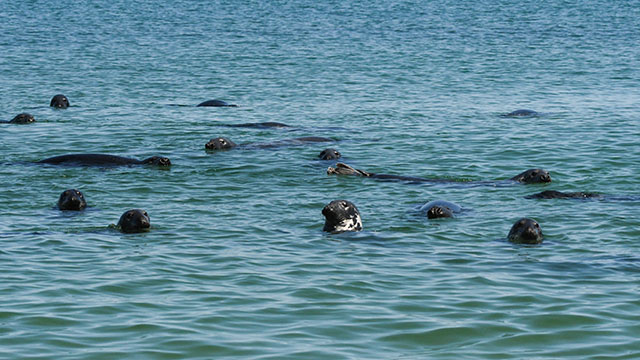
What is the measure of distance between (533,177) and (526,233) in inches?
195

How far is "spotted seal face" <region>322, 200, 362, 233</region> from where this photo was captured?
14.9 metres

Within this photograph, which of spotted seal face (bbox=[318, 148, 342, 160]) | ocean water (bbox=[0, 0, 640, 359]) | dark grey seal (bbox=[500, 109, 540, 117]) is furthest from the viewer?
dark grey seal (bbox=[500, 109, 540, 117])

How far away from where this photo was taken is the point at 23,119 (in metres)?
26.4

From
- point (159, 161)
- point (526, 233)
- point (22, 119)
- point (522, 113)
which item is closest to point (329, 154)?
point (159, 161)

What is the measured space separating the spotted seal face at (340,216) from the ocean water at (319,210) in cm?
24

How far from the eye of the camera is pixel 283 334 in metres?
10.5

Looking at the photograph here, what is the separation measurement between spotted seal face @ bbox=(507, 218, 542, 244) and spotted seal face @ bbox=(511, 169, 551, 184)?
4.68m

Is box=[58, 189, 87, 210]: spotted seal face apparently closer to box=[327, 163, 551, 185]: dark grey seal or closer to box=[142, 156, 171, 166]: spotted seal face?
box=[142, 156, 171, 166]: spotted seal face

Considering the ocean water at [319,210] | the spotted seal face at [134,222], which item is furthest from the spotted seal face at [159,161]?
the spotted seal face at [134,222]

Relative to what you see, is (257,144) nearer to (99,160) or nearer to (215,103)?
(99,160)

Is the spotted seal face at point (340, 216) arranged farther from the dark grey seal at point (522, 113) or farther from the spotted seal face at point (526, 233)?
the dark grey seal at point (522, 113)

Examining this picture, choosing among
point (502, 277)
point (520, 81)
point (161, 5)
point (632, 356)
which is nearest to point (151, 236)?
point (502, 277)

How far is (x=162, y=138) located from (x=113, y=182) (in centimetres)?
539

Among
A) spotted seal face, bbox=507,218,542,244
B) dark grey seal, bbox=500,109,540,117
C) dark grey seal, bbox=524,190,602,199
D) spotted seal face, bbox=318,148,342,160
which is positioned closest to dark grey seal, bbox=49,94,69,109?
spotted seal face, bbox=318,148,342,160
